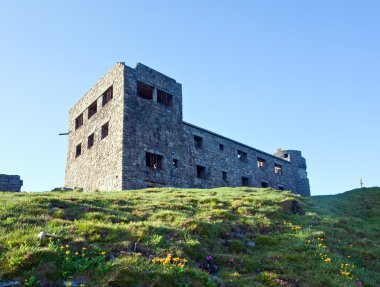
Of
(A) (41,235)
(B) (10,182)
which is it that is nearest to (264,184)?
(B) (10,182)

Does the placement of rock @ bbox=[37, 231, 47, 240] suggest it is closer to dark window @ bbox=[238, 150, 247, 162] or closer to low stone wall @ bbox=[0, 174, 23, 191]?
low stone wall @ bbox=[0, 174, 23, 191]

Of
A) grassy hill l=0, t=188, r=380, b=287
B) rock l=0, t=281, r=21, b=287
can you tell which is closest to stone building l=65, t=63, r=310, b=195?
grassy hill l=0, t=188, r=380, b=287

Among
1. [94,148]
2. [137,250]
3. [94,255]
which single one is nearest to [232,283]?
[137,250]

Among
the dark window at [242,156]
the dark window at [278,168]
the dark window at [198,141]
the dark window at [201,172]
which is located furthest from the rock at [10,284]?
the dark window at [278,168]

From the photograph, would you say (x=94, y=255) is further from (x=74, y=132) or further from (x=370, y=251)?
(x=74, y=132)

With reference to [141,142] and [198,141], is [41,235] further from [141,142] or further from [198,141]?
[198,141]

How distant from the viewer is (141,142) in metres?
25.6

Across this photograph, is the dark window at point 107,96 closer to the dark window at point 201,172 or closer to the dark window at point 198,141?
the dark window at point 198,141

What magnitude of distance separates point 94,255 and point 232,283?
3091 mm

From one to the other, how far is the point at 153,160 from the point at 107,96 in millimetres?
6852

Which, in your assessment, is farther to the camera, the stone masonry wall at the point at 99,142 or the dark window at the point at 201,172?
the dark window at the point at 201,172

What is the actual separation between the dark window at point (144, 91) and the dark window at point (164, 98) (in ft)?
2.15

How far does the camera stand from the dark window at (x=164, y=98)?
95.0 ft

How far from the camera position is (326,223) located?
48.1ft
